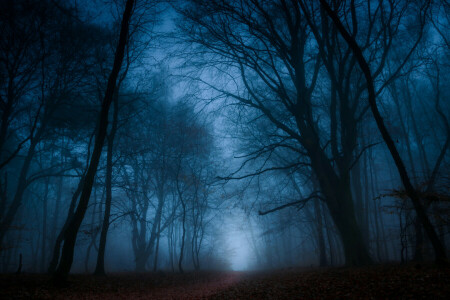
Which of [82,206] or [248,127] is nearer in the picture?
[82,206]

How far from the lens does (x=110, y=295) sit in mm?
6223

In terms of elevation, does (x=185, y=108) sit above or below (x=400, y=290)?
above

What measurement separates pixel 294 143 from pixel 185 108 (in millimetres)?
7904

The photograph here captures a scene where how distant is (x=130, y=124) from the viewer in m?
15.8

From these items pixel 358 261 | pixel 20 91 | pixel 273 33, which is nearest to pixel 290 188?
pixel 358 261

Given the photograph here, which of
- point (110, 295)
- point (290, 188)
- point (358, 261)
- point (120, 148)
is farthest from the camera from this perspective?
point (290, 188)

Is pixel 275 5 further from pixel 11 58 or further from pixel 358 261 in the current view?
pixel 11 58

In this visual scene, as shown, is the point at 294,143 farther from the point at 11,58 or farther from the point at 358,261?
the point at 11,58

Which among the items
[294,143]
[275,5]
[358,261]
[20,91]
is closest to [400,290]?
[358,261]

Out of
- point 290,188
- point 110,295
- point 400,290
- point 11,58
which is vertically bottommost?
point 110,295

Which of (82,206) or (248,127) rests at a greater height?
(248,127)

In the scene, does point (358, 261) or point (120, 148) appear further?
point (120, 148)

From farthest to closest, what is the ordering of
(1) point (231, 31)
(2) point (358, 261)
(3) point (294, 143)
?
1. (3) point (294, 143)
2. (1) point (231, 31)
3. (2) point (358, 261)

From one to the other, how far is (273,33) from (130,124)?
11.1 meters
